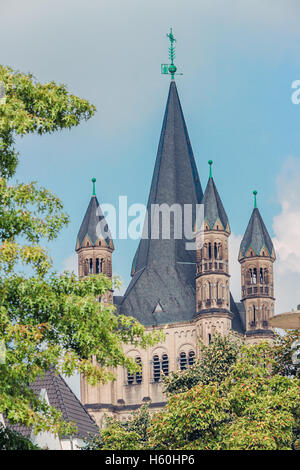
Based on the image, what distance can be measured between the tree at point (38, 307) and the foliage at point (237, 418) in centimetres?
1052

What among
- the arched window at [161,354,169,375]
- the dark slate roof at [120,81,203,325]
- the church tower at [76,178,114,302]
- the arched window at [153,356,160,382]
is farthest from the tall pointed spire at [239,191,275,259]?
the church tower at [76,178,114,302]

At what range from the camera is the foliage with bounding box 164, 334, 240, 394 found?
176ft

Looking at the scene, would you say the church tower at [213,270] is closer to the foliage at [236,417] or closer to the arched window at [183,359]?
the arched window at [183,359]

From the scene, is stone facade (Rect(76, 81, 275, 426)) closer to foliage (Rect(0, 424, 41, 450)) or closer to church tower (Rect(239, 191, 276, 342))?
church tower (Rect(239, 191, 276, 342))

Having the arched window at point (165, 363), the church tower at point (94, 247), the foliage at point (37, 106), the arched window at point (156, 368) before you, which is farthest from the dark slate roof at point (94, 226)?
the foliage at point (37, 106)

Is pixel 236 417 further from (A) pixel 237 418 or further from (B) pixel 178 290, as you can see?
(B) pixel 178 290

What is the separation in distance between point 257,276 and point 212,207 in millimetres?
9235

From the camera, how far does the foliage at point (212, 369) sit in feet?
176

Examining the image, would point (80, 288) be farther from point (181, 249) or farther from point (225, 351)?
point (181, 249)

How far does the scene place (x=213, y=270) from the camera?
12262cm

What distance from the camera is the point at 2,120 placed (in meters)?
22.7
